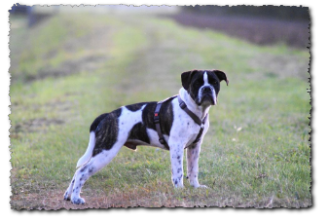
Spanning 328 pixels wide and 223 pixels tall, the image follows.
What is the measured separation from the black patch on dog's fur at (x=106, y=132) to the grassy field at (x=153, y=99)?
2.29ft

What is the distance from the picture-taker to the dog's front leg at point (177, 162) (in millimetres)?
5160

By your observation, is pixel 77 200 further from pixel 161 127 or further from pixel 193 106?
pixel 193 106

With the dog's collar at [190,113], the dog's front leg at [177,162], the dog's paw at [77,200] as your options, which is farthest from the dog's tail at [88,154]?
the dog's collar at [190,113]

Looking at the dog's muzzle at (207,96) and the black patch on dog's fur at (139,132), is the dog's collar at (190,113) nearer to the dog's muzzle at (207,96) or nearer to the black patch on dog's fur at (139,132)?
the dog's muzzle at (207,96)

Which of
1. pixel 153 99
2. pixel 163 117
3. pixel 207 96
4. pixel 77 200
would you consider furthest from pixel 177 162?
pixel 153 99

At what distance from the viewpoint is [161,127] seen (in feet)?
17.4

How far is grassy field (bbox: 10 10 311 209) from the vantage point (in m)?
5.27

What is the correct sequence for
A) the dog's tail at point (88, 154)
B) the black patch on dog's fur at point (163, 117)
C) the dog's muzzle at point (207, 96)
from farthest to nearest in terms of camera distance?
the black patch on dog's fur at point (163, 117) → the dog's tail at point (88, 154) → the dog's muzzle at point (207, 96)

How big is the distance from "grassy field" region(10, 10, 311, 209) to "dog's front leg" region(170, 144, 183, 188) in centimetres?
16

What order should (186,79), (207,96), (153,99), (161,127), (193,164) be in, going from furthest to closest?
(153,99) → (193,164) → (161,127) → (186,79) → (207,96)

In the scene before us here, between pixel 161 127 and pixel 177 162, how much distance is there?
0.51 meters

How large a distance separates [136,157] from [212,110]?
396cm

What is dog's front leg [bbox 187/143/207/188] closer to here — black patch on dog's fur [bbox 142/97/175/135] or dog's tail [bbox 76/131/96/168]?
black patch on dog's fur [bbox 142/97/175/135]

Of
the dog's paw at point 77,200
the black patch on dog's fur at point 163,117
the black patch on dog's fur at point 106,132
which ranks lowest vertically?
the dog's paw at point 77,200
